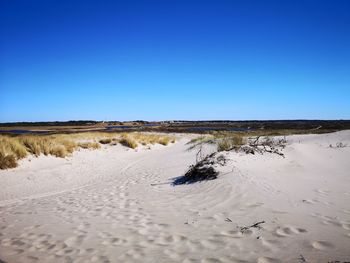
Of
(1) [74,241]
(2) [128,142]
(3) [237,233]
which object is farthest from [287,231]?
(2) [128,142]

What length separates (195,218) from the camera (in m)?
5.16

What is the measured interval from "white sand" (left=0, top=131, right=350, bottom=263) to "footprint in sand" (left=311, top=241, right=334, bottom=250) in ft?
0.04

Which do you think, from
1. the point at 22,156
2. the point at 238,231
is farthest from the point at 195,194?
the point at 22,156

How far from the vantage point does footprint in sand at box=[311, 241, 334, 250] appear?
141 inches

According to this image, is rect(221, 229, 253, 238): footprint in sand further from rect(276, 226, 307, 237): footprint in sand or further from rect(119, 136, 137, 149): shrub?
rect(119, 136, 137, 149): shrub

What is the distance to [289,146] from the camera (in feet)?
40.8

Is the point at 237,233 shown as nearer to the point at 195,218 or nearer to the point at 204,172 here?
the point at 195,218

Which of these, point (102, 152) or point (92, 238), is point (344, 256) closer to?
point (92, 238)

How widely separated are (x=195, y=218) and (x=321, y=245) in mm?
2083

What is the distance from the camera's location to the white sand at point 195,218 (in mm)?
3824

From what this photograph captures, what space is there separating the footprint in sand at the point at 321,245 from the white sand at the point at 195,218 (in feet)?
0.04

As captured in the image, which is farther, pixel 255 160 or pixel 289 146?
pixel 289 146

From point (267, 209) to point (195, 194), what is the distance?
6.74ft

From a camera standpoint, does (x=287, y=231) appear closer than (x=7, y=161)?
Yes
